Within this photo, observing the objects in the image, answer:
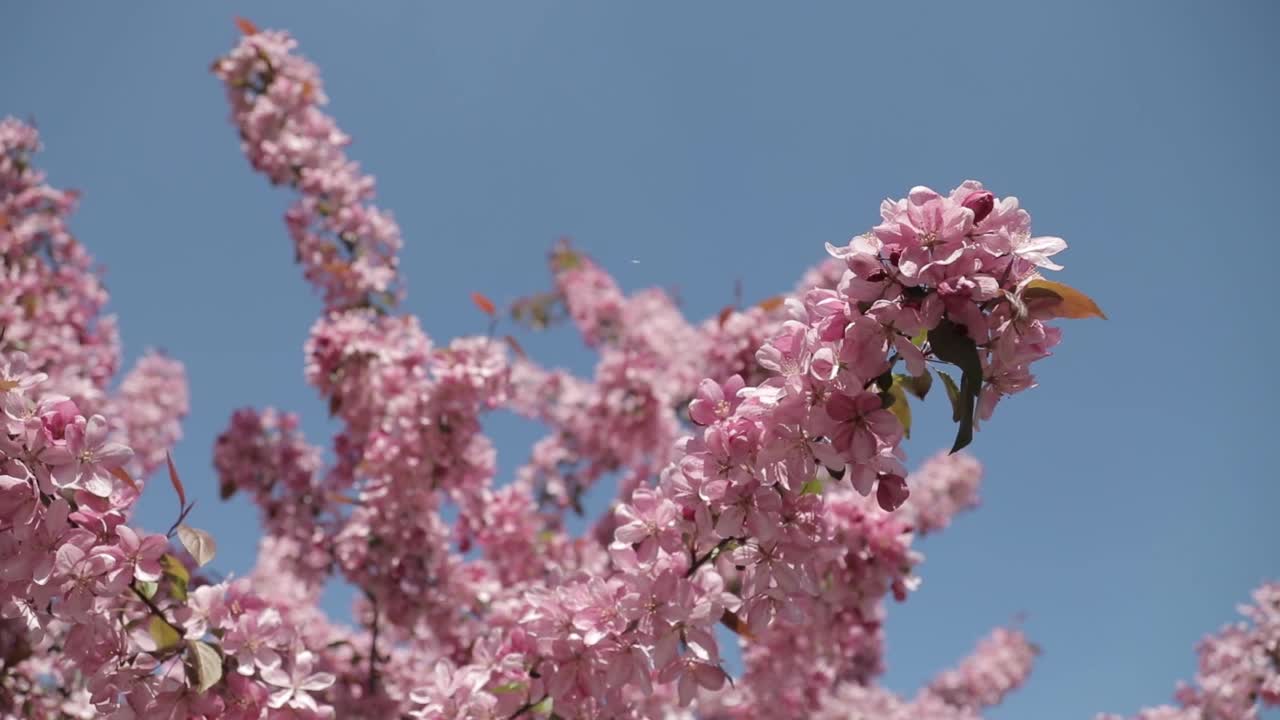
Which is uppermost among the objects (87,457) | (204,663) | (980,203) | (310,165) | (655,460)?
A: (310,165)

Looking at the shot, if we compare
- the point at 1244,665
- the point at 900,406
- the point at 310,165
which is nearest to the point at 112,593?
the point at 900,406

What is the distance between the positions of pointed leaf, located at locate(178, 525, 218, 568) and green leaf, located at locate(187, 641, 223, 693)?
21cm

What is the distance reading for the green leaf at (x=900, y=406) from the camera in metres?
1.78

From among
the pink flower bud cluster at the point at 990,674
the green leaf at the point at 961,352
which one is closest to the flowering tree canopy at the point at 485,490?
the green leaf at the point at 961,352

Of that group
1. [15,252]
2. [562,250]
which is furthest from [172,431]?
[562,250]

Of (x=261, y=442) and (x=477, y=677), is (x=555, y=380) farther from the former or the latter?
(x=477, y=677)

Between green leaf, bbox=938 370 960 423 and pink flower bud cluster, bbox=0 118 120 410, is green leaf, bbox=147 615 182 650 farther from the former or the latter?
pink flower bud cluster, bbox=0 118 120 410

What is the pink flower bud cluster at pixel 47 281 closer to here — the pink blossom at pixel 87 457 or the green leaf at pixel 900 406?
the pink blossom at pixel 87 457

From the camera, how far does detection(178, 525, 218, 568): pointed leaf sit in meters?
2.10

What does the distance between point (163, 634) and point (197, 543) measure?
0.77ft

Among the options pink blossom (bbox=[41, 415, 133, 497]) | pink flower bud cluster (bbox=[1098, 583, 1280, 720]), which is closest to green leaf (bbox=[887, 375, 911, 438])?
pink blossom (bbox=[41, 415, 133, 497])

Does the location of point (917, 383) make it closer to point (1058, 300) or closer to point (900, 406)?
point (900, 406)

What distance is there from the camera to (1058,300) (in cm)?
155

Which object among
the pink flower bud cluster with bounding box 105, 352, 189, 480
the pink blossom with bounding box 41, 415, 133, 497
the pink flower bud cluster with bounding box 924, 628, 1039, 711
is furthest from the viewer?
the pink flower bud cluster with bounding box 924, 628, 1039, 711
